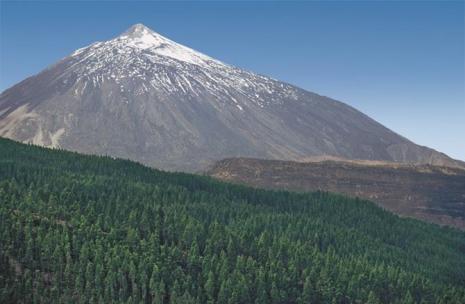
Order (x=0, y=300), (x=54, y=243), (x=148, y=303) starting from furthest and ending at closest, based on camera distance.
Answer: (x=54, y=243), (x=148, y=303), (x=0, y=300)

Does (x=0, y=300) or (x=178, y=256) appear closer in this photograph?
(x=0, y=300)

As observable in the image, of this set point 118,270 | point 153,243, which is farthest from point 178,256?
point 118,270

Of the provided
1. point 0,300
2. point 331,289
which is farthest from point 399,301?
point 0,300

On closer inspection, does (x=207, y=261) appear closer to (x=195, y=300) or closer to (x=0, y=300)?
(x=195, y=300)

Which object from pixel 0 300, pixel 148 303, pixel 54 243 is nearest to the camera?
pixel 0 300

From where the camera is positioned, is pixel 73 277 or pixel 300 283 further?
pixel 300 283

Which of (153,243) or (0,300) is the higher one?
(153,243)

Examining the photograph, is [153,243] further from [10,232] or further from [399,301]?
[399,301]

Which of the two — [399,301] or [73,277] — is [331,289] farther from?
[73,277]
